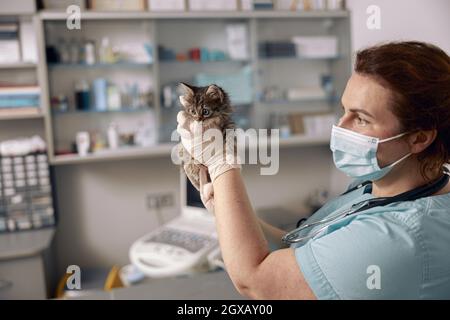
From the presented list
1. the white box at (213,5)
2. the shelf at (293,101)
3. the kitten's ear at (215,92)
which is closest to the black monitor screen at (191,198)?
the shelf at (293,101)

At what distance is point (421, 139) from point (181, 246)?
139 centimetres

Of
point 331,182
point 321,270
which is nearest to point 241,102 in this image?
point 331,182

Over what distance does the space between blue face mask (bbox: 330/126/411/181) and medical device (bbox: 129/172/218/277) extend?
92 centimetres

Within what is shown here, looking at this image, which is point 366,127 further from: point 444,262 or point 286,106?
point 286,106

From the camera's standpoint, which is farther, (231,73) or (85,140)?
(231,73)

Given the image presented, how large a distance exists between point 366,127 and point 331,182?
1883 millimetres

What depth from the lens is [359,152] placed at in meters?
0.77

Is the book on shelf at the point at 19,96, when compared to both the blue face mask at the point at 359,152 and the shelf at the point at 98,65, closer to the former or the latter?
the shelf at the point at 98,65

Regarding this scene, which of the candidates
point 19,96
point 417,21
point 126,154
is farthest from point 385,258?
point 19,96

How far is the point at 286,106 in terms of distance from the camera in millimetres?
2613

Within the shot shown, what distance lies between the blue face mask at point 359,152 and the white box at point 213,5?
5.65 feet

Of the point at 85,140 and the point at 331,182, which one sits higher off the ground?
the point at 85,140

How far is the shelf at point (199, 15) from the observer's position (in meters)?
2.16

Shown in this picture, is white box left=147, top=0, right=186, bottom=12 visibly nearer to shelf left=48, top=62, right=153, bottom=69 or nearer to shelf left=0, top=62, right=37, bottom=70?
shelf left=48, top=62, right=153, bottom=69
